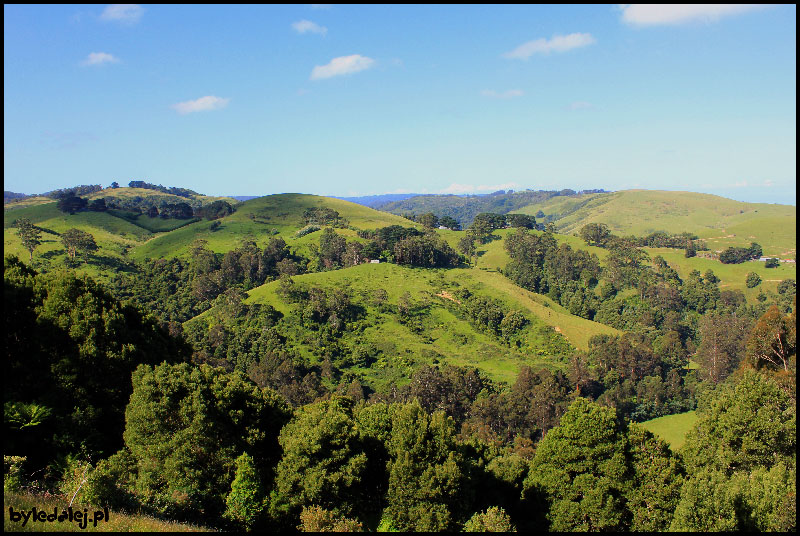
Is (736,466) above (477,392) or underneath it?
above

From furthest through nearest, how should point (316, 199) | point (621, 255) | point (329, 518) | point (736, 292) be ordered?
point (316, 199)
point (621, 255)
point (736, 292)
point (329, 518)

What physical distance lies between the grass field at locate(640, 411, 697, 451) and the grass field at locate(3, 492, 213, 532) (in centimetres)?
4993

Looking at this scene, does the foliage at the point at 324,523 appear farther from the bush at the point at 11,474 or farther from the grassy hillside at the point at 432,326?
the grassy hillside at the point at 432,326

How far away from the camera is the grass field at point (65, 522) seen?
10969mm

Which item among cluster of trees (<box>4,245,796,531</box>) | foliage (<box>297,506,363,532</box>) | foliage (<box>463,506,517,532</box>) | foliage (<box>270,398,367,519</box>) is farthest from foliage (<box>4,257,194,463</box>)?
foliage (<box>463,506,517,532</box>)

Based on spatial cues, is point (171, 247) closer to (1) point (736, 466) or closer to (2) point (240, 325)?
(2) point (240, 325)

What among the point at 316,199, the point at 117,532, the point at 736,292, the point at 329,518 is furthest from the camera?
the point at 316,199

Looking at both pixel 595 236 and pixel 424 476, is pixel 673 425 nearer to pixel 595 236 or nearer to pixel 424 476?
pixel 424 476

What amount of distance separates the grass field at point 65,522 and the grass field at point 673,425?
4993cm

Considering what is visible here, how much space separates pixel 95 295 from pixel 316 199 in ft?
481

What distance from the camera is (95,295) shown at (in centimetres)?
2602

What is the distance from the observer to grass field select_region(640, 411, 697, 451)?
50875mm

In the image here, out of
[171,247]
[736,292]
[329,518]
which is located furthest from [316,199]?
[329,518]

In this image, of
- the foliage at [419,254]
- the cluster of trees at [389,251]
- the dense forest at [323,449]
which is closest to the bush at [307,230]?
the cluster of trees at [389,251]
